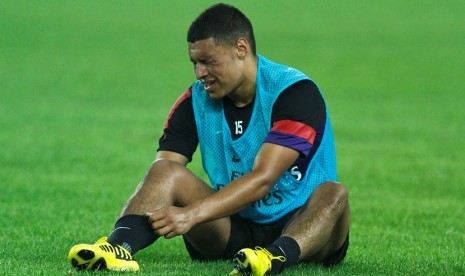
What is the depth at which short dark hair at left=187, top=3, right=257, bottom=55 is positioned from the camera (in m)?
7.54

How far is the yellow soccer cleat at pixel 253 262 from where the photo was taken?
270 inches

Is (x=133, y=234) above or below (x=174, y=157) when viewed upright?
below

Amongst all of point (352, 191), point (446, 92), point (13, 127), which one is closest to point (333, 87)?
point (446, 92)

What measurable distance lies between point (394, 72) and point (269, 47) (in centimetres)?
428

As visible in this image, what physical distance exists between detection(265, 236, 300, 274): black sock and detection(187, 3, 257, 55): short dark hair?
1262 mm

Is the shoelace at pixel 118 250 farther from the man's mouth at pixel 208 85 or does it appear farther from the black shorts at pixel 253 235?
the man's mouth at pixel 208 85

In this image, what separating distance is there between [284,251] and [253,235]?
2.61 feet

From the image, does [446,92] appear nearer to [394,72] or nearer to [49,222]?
[394,72]

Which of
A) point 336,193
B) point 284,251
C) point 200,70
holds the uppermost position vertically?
point 200,70

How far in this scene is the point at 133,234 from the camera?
733 cm

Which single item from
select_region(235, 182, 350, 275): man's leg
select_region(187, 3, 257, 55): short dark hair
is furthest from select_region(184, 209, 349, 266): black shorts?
select_region(187, 3, 257, 55): short dark hair

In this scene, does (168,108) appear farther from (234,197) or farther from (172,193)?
(234,197)

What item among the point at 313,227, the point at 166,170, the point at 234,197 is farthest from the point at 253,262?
the point at 166,170

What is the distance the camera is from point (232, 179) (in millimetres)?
7934
